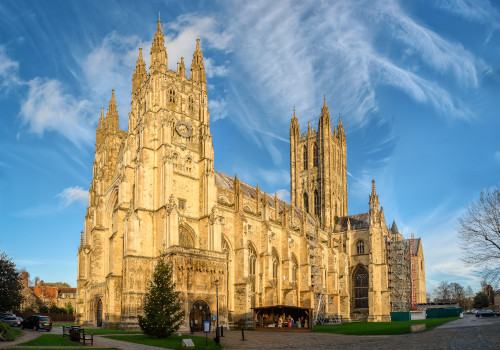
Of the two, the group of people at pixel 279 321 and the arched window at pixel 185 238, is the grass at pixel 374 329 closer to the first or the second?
the group of people at pixel 279 321

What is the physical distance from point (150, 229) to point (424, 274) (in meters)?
97.1

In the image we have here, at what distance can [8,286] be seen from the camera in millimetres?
49156

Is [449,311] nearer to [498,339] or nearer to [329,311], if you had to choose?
[329,311]

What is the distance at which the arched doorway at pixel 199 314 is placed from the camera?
38.5m

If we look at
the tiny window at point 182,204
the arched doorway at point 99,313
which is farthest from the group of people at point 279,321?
the arched doorway at point 99,313

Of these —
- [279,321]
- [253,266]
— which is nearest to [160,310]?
[279,321]

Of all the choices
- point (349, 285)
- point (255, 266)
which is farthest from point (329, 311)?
point (255, 266)

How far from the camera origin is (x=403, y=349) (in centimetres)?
2084

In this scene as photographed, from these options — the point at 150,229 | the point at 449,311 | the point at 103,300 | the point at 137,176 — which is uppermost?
the point at 137,176

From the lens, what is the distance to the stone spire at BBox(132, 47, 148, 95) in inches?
2089

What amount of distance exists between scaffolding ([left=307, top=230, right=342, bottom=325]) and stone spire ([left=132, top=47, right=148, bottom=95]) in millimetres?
29799

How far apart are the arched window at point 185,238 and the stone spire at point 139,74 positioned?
18036 millimetres

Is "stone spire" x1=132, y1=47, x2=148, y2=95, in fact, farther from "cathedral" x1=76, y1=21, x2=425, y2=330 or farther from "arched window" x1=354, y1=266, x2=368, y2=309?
"arched window" x1=354, y1=266, x2=368, y2=309

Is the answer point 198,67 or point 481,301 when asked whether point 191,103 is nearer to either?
point 198,67
